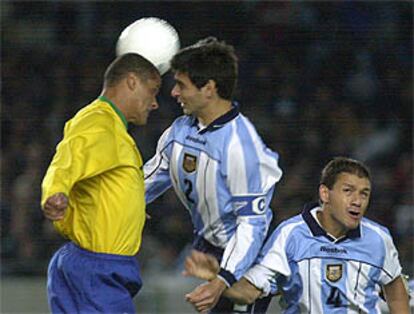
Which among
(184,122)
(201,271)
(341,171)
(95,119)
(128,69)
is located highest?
(128,69)

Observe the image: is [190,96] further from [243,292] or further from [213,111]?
[243,292]

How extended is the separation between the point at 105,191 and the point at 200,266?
0.36 m

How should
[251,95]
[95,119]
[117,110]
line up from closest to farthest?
[95,119] < [117,110] < [251,95]

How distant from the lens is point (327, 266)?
3.97 metres

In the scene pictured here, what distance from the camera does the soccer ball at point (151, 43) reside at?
4.04 m

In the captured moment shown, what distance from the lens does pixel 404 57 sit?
5.16 metres

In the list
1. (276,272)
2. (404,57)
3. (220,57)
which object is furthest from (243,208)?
(404,57)

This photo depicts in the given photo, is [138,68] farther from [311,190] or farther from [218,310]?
[311,190]

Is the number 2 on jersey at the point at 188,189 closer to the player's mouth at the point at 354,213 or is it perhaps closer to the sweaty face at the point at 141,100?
the sweaty face at the point at 141,100

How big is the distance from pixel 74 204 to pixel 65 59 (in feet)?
5.24

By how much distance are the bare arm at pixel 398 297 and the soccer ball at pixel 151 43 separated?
101cm

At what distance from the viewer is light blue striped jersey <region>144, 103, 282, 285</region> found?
3896mm

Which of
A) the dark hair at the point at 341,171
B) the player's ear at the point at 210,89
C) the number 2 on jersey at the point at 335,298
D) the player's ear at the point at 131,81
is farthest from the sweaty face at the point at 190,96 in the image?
the number 2 on jersey at the point at 335,298

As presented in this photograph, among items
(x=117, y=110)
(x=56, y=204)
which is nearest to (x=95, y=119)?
(x=117, y=110)
